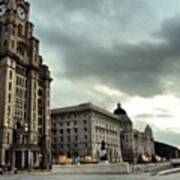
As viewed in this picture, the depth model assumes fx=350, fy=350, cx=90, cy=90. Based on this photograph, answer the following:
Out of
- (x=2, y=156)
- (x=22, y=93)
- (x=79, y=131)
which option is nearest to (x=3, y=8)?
(x=22, y=93)

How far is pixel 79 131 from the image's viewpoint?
163125mm

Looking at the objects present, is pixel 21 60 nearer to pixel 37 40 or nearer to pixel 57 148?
pixel 37 40

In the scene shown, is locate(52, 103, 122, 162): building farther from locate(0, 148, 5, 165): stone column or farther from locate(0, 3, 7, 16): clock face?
locate(0, 3, 7, 16): clock face

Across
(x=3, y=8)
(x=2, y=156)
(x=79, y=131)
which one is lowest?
(x=2, y=156)

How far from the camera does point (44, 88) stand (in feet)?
468

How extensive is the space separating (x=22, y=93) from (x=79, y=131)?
44313 mm

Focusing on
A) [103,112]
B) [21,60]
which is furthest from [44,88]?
[103,112]

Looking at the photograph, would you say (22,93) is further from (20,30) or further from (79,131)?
(79,131)

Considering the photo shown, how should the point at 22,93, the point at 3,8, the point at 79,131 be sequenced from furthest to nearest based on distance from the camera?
1. the point at 79,131
2. the point at 3,8
3. the point at 22,93

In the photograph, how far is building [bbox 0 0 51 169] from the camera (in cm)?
11456

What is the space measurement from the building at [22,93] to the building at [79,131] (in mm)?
26209

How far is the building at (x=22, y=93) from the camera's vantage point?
11456cm

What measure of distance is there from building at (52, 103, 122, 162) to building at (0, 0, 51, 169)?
26.2 meters

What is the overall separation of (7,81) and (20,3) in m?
38.7
